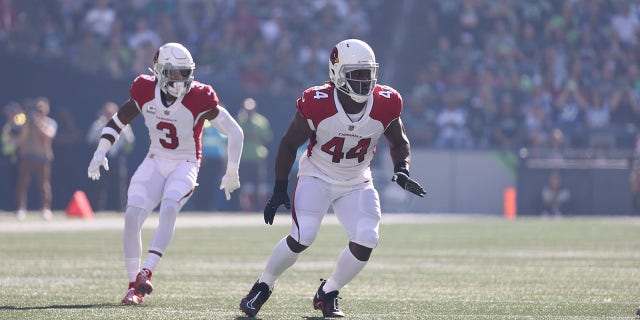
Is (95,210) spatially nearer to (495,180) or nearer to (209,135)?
(209,135)

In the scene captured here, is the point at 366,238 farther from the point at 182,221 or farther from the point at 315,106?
the point at 182,221

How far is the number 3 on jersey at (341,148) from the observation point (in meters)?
7.52

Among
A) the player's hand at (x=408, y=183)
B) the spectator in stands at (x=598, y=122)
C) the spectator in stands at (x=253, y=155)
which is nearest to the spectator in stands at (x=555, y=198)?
the spectator in stands at (x=598, y=122)

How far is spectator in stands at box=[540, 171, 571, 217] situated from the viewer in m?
22.4

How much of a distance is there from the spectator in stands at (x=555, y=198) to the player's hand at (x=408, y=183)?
50.0ft

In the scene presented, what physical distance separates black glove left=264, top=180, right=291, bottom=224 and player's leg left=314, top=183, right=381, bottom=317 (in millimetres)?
381

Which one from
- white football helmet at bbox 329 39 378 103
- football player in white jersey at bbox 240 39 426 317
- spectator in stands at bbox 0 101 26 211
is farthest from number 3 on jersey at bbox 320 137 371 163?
spectator in stands at bbox 0 101 26 211

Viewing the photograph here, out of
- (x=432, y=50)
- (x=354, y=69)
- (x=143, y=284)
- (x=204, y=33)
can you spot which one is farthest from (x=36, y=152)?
(x=354, y=69)

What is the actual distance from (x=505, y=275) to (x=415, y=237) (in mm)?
5478

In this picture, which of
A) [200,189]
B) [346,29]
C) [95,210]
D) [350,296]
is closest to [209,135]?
[200,189]

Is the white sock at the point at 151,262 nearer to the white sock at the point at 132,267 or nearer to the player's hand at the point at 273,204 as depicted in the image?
the white sock at the point at 132,267

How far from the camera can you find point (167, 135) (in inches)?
348

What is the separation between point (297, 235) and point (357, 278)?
3060mm

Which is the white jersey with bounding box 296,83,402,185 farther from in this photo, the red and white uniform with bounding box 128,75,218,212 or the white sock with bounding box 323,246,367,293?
the red and white uniform with bounding box 128,75,218,212
